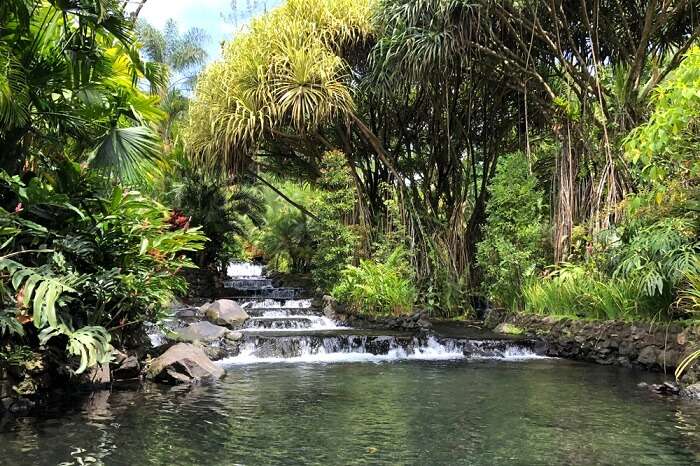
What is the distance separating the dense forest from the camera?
600 cm

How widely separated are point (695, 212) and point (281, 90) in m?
7.83

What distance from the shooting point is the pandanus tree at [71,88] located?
5.44 meters

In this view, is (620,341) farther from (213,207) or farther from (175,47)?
(175,47)

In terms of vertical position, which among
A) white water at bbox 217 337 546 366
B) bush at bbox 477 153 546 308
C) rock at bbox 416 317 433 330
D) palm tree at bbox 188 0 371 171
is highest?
palm tree at bbox 188 0 371 171

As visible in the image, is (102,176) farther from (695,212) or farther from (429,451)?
(695,212)

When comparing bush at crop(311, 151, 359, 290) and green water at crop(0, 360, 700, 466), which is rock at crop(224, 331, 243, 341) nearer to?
green water at crop(0, 360, 700, 466)

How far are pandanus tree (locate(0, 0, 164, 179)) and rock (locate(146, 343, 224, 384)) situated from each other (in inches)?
98.1

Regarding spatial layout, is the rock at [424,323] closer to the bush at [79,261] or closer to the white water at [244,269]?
the bush at [79,261]

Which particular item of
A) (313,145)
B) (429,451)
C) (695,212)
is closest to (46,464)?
(429,451)

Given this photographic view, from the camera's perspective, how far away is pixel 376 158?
1438 cm

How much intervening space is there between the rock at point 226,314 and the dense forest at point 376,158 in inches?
65.1

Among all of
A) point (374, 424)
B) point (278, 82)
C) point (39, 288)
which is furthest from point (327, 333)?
point (39, 288)

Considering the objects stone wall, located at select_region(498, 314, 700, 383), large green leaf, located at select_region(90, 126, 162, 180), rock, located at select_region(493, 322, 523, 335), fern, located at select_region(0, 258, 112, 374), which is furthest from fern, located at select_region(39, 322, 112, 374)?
rock, located at select_region(493, 322, 523, 335)

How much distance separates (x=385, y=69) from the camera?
1190cm
